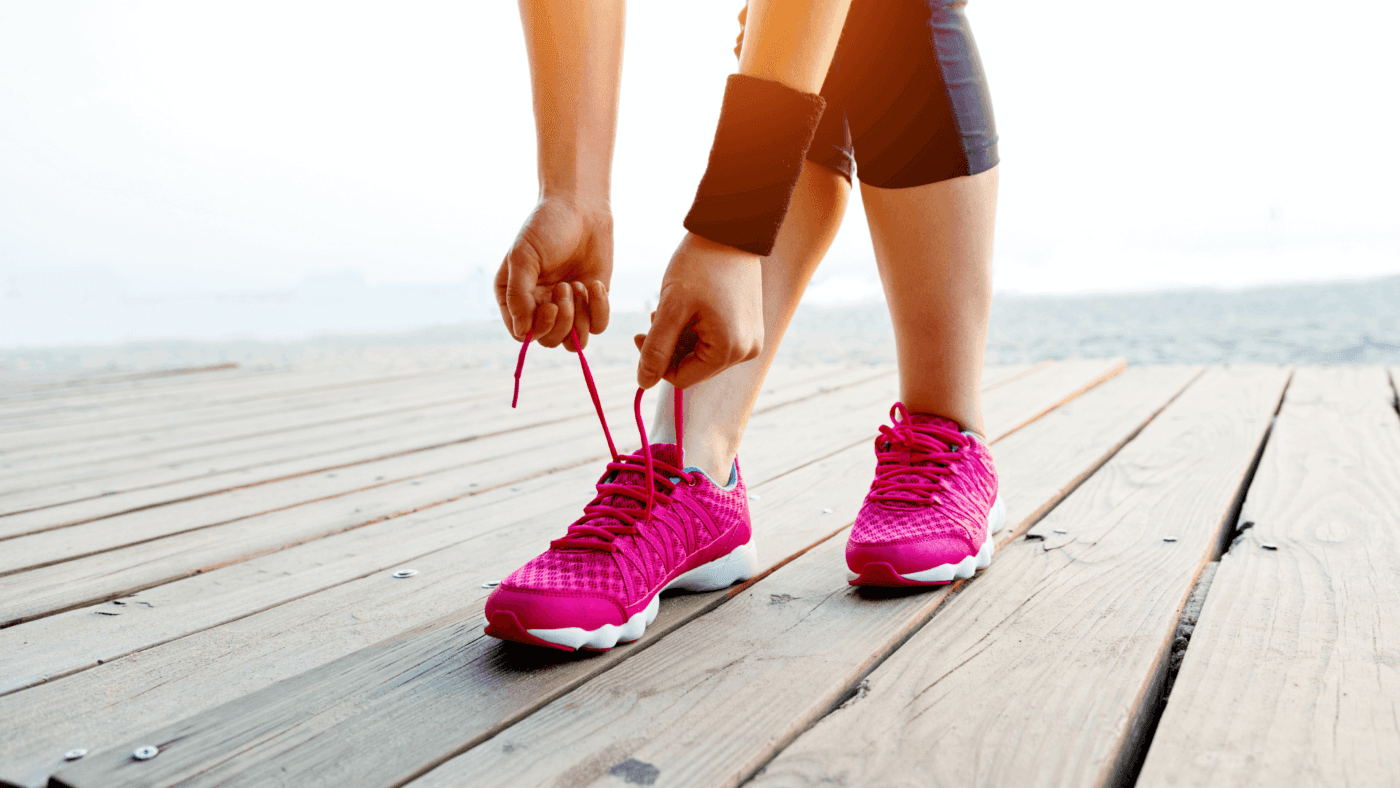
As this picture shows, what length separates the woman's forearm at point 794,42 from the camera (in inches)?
29.9

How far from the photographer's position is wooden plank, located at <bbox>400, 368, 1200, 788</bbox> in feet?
1.91

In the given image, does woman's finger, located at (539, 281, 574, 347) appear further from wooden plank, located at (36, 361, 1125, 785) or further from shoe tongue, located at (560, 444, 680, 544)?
wooden plank, located at (36, 361, 1125, 785)

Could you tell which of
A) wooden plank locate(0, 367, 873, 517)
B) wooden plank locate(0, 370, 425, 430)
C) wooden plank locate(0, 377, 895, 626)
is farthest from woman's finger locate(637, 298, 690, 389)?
wooden plank locate(0, 370, 425, 430)

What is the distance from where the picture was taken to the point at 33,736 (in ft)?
2.14

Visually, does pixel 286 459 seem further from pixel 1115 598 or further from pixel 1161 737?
pixel 1161 737

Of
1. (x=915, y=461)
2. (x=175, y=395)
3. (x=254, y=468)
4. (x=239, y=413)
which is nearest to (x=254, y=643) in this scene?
(x=915, y=461)

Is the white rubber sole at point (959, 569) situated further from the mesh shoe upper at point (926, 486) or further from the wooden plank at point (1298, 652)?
the wooden plank at point (1298, 652)

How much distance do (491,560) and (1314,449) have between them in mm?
1306

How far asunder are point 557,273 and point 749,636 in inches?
14.1

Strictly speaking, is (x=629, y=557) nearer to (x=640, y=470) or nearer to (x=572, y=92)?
(x=640, y=470)

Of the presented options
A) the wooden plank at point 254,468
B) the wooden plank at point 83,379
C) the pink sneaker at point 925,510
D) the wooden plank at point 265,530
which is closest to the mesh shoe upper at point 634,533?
the pink sneaker at point 925,510

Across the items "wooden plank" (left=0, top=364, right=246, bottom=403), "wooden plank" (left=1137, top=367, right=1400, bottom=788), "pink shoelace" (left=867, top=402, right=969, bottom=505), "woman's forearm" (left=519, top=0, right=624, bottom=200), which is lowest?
"wooden plank" (left=0, top=364, right=246, bottom=403)

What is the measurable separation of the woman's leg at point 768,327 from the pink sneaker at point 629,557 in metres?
0.03

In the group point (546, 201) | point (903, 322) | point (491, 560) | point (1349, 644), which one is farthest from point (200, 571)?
point (1349, 644)
